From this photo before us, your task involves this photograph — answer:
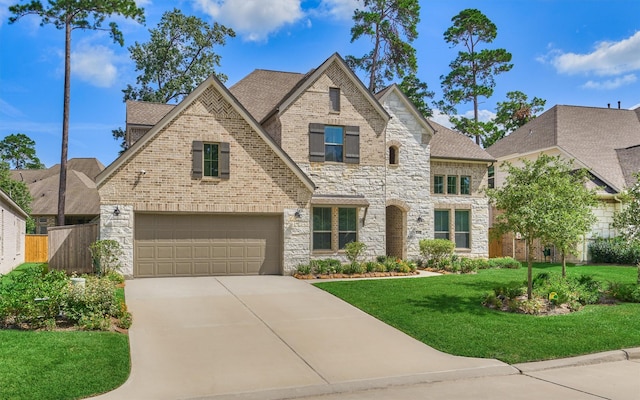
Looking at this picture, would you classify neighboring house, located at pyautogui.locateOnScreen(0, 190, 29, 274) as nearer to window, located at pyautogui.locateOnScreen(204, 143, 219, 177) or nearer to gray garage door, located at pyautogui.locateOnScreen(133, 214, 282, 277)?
gray garage door, located at pyautogui.locateOnScreen(133, 214, 282, 277)

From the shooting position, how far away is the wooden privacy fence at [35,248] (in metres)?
29.3

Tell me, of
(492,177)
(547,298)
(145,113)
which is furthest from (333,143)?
(492,177)

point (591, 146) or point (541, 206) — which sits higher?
point (591, 146)

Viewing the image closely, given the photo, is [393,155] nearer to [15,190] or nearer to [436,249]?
[436,249]

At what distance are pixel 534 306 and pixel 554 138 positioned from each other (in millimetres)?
18036

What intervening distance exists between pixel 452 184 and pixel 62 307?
59.5 feet

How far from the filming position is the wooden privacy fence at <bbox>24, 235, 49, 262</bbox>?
1154 inches

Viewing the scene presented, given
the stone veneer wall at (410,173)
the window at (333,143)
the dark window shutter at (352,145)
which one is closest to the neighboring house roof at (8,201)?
the window at (333,143)

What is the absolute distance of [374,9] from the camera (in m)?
36.8

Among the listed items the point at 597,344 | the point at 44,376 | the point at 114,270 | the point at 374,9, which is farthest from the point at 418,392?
the point at 374,9

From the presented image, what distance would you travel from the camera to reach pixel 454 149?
79.7 ft

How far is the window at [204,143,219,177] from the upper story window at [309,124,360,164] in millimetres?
4389

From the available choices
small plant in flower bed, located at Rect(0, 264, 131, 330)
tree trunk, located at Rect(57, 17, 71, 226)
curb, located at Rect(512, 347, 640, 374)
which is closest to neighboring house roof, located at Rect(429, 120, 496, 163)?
curb, located at Rect(512, 347, 640, 374)

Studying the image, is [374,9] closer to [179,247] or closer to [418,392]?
[179,247]
